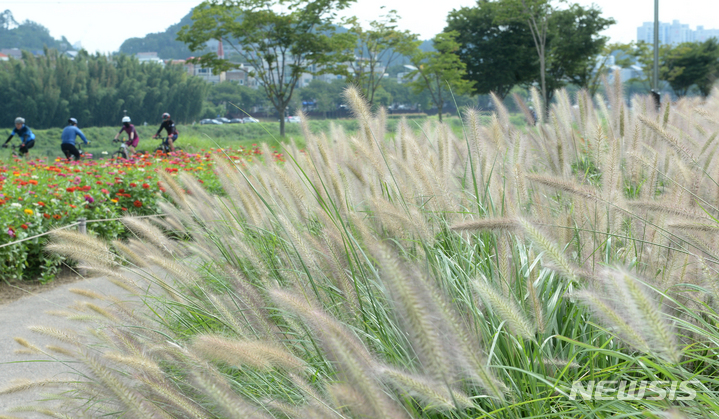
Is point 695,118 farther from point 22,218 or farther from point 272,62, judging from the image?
point 272,62

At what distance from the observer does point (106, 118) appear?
4053 cm

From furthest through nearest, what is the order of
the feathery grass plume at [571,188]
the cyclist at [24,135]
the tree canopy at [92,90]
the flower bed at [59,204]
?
1. the tree canopy at [92,90]
2. the cyclist at [24,135]
3. the flower bed at [59,204]
4. the feathery grass plume at [571,188]

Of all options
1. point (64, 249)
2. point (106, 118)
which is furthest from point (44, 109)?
point (64, 249)

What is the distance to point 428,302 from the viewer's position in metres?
0.78

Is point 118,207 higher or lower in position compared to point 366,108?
lower

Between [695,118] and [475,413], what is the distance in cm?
304

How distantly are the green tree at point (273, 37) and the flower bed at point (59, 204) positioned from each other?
457 inches

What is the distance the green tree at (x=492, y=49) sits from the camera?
104 feet

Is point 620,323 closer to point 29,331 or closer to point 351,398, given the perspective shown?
point 351,398

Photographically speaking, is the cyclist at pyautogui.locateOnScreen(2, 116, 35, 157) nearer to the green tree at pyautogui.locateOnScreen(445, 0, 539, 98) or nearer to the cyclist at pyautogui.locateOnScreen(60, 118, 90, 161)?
the cyclist at pyautogui.locateOnScreen(60, 118, 90, 161)

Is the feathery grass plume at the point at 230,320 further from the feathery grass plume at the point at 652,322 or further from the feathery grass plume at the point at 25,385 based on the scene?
the feathery grass plume at the point at 652,322

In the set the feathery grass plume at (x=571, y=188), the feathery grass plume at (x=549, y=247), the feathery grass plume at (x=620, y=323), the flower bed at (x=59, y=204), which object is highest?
the feathery grass plume at (x=571, y=188)

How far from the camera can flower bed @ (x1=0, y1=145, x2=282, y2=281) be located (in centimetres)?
427

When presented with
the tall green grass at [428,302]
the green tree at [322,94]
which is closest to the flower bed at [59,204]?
the tall green grass at [428,302]
